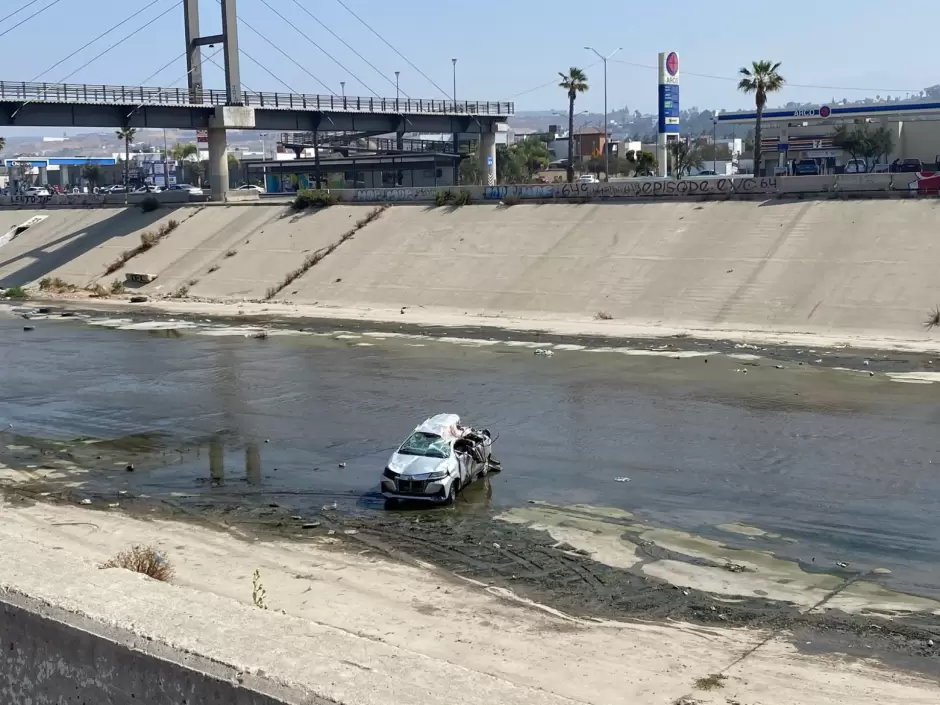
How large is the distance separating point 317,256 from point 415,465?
4410 cm

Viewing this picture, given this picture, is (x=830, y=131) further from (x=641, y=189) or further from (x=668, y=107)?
(x=641, y=189)

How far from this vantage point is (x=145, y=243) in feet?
243

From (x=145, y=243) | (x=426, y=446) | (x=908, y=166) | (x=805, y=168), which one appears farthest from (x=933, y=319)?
(x=145, y=243)

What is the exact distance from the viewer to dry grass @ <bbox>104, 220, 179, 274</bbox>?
72062 millimetres

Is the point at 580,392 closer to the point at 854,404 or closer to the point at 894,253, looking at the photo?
the point at 854,404

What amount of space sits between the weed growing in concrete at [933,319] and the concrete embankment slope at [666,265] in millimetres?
455

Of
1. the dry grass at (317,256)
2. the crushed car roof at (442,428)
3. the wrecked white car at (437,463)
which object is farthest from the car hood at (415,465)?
the dry grass at (317,256)

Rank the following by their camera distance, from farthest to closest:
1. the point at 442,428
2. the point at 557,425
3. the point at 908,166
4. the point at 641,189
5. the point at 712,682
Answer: the point at 908,166 → the point at 641,189 → the point at 557,425 → the point at 442,428 → the point at 712,682

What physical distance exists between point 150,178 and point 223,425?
156m

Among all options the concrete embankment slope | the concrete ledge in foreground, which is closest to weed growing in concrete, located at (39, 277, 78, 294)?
the concrete embankment slope

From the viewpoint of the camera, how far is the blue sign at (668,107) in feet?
280

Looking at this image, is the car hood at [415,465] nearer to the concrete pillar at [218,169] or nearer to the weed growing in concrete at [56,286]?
the weed growing in concrete at [56,286]

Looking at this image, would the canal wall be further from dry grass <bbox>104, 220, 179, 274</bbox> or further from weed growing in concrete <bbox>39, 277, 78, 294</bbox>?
weed growing in concrete <bbox>39, 277, 78, 294</bbox>

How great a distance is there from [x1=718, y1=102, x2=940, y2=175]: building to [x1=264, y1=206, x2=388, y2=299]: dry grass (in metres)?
38.7
